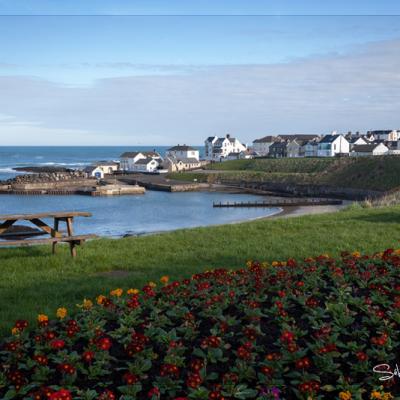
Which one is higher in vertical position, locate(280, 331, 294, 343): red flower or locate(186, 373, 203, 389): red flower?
locate(280, 331, 294, 343): red flower

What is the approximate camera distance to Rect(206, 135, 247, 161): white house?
14662 cm

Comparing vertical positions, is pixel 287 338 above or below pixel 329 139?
below

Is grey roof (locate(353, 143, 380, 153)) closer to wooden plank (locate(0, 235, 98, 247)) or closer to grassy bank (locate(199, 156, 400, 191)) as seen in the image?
grassy bank (locate(199, 156, 400, 191))

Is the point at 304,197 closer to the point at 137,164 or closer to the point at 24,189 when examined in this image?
the point at 24,189

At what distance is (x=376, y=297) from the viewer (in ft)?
22.6

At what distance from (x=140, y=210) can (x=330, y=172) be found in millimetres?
45602

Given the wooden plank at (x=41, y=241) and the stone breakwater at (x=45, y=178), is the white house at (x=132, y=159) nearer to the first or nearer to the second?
the stone breakwater at (x=45, y=178)

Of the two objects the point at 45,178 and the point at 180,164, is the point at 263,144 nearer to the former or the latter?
the point at 180,164

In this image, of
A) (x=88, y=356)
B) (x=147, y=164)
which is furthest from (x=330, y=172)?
(x=88, y=356)

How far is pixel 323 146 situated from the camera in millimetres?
122625

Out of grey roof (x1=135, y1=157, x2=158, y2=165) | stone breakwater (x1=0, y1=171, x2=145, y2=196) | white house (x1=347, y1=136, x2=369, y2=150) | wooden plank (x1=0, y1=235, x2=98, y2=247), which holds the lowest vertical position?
stone breakwater (x1=0, y1=171, x2=145, y2=196)

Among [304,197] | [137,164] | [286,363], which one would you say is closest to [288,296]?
[286,363]

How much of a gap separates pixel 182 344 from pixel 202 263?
5274 mm

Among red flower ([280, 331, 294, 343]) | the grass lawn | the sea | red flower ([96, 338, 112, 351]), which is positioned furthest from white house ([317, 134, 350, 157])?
red flower ([96, 338, 112, 351])
